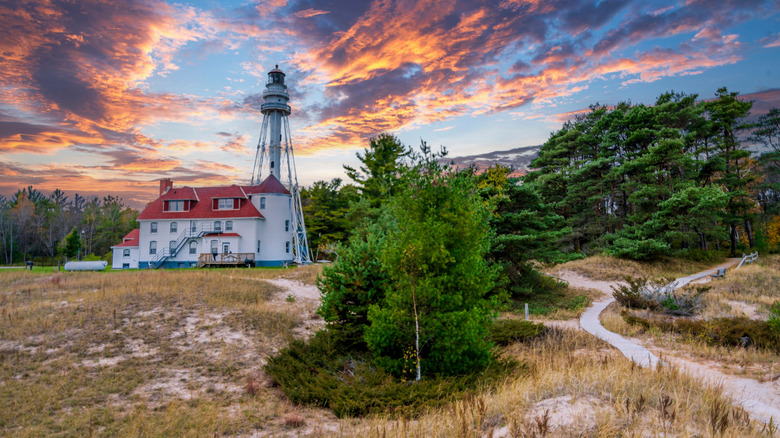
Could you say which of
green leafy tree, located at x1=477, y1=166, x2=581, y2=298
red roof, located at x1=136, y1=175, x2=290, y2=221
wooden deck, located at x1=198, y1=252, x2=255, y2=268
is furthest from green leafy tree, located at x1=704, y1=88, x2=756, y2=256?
wooden deck, located at x1=198, y1=252, x2=255, y2=268

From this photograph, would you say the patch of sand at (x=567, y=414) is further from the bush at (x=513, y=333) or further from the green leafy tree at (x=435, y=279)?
the bush at (x=513, y=333)

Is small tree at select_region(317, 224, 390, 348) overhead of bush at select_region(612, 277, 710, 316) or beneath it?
overhead

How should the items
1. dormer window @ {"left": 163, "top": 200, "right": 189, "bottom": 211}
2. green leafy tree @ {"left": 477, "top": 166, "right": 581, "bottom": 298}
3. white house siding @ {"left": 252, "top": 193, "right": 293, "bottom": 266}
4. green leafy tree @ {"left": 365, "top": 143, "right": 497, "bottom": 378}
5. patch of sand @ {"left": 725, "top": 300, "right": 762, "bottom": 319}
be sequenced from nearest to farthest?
green leafy tree @ {"left": 365, "top": 143, "right": 497, "bottom": 378}, patch of sand @ {"left": 725, "top": 300, "right": 762, "bottom": 319}, green leafy tree @ {"left": 477, "top": 166, "right": 581, "bottom": 298}, white house siding @ {"left": 252, "top": 193, "right": 293, "bottom": 266}, dormer window @ {"left": 163, "top": 200, "right": 189, "bottom": 211}

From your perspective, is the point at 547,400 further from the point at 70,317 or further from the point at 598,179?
the point at 598,179

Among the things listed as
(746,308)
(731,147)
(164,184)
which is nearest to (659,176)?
(731,147)

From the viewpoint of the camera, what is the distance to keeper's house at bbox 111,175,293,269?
38.3 meters

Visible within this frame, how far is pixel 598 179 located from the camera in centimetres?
3928

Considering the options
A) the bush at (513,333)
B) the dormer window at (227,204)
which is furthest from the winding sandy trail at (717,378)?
the dormer window at (227,204)

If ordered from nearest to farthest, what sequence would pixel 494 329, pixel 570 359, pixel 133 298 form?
pixel 570 359 → pixel 494 329 → pixel 133 298

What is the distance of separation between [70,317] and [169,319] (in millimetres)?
3576

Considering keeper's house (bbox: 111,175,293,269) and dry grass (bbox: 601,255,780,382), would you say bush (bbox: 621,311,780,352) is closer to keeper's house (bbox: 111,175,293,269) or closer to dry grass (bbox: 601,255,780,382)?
dry grass (bbox: 601,255,780,382)

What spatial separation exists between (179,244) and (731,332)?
41.3m

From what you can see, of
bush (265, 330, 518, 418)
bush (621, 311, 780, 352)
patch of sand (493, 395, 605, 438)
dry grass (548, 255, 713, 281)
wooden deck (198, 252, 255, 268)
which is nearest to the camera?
patch of sand (493, 395, 605, 438)

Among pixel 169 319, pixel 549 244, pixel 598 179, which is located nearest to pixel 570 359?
pixel 549 244
